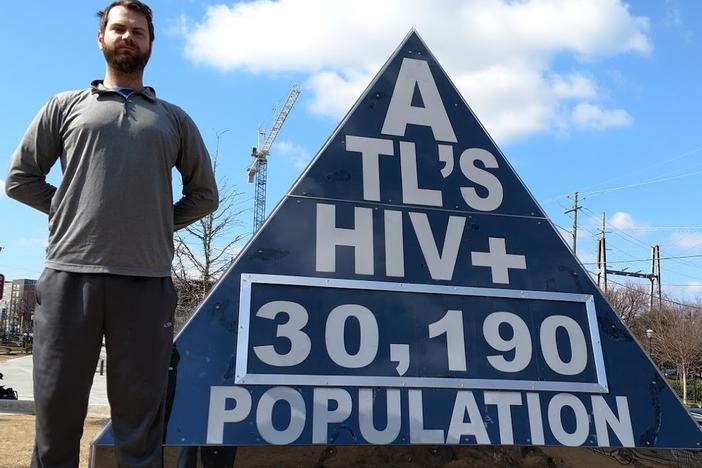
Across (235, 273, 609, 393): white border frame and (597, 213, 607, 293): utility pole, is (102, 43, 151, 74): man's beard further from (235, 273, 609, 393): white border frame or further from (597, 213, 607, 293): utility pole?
(597, 213, 607, 293): utility pole

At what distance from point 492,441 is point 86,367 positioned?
193 centimetres

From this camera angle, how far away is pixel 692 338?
38.0 meters

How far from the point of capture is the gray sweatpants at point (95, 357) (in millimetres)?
1801

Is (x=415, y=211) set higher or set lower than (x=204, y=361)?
higher

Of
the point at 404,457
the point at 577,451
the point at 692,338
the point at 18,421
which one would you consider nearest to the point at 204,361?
the point at 404,457

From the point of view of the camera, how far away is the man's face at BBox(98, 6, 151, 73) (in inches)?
78.2

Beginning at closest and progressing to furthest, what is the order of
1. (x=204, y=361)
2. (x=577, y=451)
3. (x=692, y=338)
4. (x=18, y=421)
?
(x=204, y=361)
(x=577, y=451)
(x=18, y=421)
(x=692, y=338)

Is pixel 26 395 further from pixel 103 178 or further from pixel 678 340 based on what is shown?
pixel 678 340

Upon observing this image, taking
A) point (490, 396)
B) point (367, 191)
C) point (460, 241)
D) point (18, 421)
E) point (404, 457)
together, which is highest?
point (367, 191)

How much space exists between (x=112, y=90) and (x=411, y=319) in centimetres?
180

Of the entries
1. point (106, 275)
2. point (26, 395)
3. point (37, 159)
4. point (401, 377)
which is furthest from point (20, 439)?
point (26, 395)

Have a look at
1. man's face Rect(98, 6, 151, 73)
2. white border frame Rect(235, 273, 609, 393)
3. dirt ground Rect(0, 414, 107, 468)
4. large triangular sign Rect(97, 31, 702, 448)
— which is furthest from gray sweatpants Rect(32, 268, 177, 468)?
dirt ground Rect(0, 414, 107, 468)

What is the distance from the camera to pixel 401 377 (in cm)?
302

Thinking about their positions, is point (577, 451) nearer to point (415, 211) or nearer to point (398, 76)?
point (415, 211)
